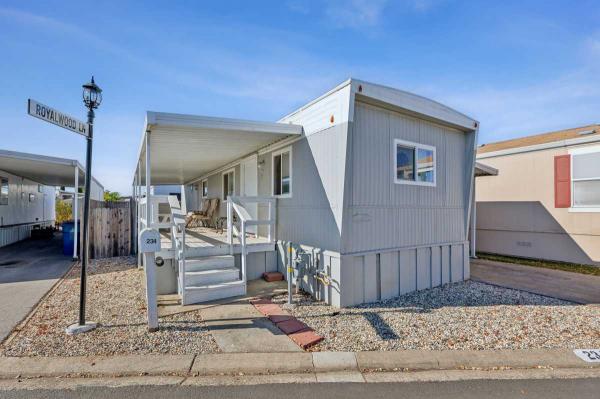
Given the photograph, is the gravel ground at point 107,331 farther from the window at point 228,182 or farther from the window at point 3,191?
the window at point 3,191

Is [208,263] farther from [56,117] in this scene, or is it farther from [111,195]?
[111,195]

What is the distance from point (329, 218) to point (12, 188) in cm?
1482

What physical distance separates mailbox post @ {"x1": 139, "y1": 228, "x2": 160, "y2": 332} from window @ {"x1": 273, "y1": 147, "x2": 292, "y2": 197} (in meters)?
3.09

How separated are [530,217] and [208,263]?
9.78 metres


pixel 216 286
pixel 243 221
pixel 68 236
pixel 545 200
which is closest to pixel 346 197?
pixel 243 221

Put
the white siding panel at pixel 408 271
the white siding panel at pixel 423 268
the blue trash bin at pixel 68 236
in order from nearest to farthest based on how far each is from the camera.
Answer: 1. the white siding panel at pixel 408 271
2. the white siding panel at pixel 423 268
3. the blue trash bin at pixel 68 236

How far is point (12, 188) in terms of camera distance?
42.3ft

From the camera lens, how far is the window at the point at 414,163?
232 inches

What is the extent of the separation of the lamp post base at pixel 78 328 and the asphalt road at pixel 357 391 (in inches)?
48.9

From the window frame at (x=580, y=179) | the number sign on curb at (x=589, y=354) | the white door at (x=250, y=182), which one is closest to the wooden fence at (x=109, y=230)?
the white door at (x=250, y=182)

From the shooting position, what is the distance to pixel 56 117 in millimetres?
3693

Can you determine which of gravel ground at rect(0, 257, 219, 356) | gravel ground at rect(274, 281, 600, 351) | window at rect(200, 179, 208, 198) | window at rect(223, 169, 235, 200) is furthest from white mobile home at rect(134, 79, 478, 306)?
window at rect(200, 179, 208, 198)

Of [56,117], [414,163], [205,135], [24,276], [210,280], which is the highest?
[205,135]

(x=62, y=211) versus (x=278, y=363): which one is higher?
(x=62, y=211)
